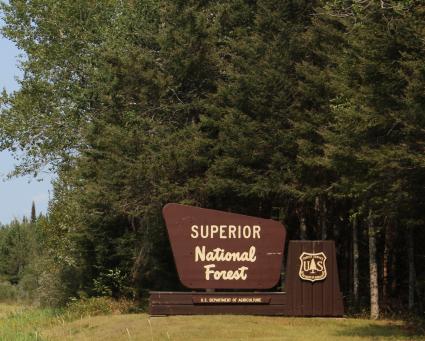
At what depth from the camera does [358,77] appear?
2536cm

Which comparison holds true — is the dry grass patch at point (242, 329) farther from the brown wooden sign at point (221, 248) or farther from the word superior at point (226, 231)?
the word superior at point (226, 231)

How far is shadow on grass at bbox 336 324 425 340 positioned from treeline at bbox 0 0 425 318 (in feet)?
11.7

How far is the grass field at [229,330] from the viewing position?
21.1 metres

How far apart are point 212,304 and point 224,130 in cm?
975

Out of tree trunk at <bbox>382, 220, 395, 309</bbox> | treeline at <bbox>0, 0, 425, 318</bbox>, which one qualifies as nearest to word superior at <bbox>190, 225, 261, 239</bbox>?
treeline at <bbox>0, 0, 425, 318</bbox>

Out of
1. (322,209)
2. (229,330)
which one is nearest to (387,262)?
(322,209)

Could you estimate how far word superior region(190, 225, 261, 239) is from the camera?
83.1 feet

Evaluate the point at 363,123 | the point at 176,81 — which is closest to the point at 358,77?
the point at 363,123

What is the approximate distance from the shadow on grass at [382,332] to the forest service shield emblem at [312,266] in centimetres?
225

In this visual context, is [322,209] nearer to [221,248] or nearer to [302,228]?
[302,228]

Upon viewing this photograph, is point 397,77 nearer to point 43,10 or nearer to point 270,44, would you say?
point 270,44

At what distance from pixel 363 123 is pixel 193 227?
641 centimetres

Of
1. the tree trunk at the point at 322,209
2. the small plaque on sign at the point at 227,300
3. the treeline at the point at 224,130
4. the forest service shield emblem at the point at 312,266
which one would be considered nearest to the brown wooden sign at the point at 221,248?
the small plaque on sign at the point at 227,300

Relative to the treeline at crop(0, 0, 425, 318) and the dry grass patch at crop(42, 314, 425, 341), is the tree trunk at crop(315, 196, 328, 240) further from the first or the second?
the dry grass patch at crop(42, 314, 425, 341)
